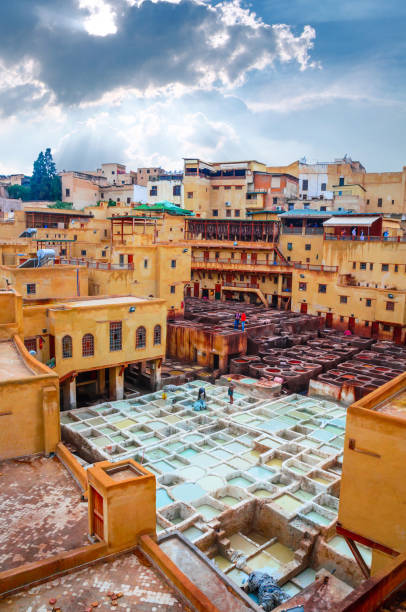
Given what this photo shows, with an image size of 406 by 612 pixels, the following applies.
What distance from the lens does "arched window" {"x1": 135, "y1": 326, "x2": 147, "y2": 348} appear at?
28425mm

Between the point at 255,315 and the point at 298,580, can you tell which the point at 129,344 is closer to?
the point at 298,580

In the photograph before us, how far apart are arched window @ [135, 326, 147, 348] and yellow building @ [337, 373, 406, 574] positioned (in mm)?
19504

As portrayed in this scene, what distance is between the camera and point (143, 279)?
40.2m

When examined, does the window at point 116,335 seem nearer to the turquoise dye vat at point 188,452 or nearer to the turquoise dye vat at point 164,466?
the turquoise dye vat at point 188,452

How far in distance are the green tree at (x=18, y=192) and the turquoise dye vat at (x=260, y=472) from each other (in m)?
75.2

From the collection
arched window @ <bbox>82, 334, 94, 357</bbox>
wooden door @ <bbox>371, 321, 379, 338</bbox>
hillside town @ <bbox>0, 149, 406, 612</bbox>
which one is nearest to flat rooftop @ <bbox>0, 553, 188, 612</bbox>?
hillside town @ <bbox>0, 149, 406, 612</bbox>

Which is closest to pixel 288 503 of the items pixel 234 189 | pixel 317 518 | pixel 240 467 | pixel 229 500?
pixel 317 518

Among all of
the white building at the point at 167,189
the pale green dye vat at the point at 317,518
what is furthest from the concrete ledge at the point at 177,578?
the white building at the point at 167,189

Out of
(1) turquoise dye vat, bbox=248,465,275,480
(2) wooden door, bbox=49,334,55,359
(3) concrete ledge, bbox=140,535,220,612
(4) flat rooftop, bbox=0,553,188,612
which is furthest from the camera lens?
(2) wooden door, bbox=49,334,55,359

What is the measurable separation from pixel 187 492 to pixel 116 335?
37.6 feet

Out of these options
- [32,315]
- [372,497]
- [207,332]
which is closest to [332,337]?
[207,332]

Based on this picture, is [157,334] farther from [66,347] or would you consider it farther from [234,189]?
[234,189]

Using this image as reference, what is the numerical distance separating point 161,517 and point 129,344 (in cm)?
1310

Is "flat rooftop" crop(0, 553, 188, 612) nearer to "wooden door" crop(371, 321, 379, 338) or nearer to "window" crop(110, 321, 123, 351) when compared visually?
"window" crop(110, 321, 123, 351)
